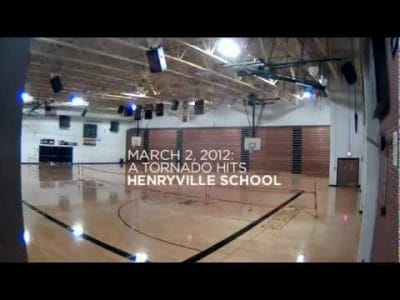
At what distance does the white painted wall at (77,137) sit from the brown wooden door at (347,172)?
66.0 ft

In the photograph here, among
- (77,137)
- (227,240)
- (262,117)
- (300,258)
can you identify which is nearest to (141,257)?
(227,240)

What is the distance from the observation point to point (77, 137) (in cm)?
2606

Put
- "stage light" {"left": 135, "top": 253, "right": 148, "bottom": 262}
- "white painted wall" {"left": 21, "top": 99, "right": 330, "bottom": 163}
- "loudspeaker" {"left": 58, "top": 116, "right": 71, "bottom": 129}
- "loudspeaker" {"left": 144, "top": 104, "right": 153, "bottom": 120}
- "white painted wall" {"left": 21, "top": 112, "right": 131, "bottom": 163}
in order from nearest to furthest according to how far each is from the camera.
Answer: "stage light" {"left": 135, "top": 253, "right": 148, "bottom": 262} < "white painted wall" {"left": 21, "top": 99, "right": 330, "bottom": 163} < "loudspeaker" {"left": 144, "top": 104, "right": 153, "bottom": 120} < "white painted wall" {"left": 21, "top": 112, "right": 131, "bottom": 163} < "loudspeaker" {"left": 58, "top": 116, "right": 71, "bottom": 129}

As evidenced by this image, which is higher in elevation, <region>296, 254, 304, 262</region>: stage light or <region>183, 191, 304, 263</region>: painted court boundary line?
<region>296, 254, 304, 262</region>: stage light

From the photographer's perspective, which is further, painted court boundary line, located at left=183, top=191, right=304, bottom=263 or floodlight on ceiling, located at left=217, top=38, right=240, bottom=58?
floodlight on ceiling, located at left=217, top=38, right=240, bottom=58

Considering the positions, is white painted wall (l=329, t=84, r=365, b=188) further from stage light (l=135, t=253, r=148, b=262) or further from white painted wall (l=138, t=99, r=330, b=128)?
stage light (l=135, t=253, r=148, b=262)

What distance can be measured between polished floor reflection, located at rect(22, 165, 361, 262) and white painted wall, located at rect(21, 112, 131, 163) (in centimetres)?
1612

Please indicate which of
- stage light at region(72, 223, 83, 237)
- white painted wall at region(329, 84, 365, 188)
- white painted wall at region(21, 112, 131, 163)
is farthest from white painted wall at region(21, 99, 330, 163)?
stage light at region(72, 223, 83, 237)

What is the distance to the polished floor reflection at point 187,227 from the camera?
411 centimetres

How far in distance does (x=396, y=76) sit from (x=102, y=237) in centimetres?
435

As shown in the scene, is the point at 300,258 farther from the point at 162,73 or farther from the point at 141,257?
the point at 162,73

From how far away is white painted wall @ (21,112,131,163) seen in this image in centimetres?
2345
